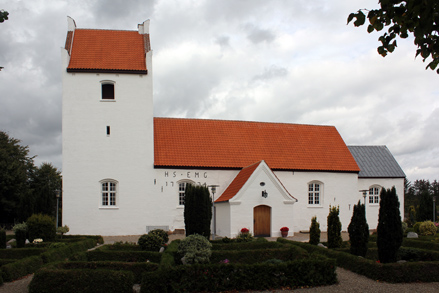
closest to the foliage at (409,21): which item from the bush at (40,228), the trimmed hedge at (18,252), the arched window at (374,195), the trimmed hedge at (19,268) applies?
the trimmed hedge at (19,268)

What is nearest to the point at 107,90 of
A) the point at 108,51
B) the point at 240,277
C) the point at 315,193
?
the point at 108,51

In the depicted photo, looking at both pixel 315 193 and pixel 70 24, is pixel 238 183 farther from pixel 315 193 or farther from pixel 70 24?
pixel 70 24

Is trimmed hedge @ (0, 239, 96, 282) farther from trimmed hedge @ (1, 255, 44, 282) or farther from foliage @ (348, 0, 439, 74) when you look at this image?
foliage @ (348, 0, 439, 74)

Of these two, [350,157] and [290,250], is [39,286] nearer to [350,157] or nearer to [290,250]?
[290,250]

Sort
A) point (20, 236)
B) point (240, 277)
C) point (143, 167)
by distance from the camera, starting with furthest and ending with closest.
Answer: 1. point (143, 167)
2. point (20, 236)
3. point (240, 277)

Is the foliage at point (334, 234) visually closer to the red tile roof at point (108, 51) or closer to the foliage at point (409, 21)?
the foliage at point (409, 21)

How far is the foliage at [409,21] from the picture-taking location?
14.7 ft

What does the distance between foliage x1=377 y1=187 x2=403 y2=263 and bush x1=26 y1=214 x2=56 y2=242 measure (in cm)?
1229

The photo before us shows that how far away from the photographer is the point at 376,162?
87.0ft

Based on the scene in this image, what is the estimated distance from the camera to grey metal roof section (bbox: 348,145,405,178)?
25686 mm

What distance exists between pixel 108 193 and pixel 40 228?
5.52 m

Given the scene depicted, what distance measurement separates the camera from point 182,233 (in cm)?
2138

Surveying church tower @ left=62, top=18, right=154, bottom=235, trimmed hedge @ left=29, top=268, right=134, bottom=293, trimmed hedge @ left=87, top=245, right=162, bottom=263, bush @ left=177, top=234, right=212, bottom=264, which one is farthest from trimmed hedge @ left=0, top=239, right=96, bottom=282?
church tower @ left=62, top=18, right=154, bottom=235

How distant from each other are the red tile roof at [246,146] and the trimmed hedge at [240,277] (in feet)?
42.4
